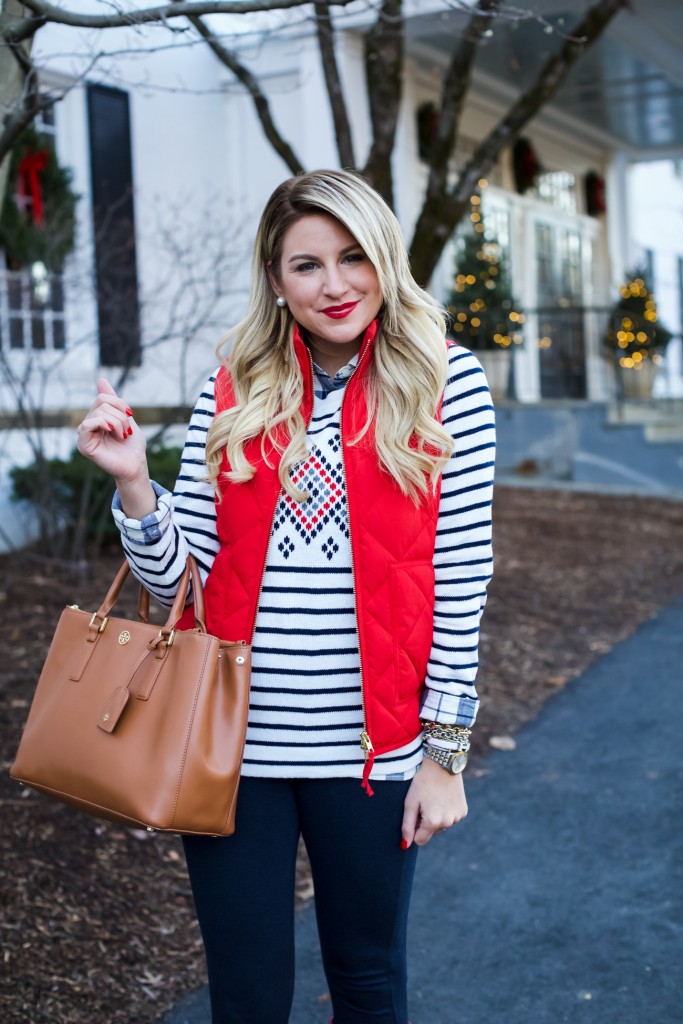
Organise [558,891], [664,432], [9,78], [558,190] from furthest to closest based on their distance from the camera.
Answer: [558,190] < [664,432] < [558,891] < [9,78]

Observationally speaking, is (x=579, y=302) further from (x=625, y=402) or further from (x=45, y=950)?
(x=45, y=950)

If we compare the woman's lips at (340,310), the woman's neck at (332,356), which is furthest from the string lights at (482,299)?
the woman's lips at (340,310)

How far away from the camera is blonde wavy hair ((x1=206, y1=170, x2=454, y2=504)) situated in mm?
1886

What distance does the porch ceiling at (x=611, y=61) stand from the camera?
1038cm

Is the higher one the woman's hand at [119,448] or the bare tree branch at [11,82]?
the bare tree branch at [11,82]

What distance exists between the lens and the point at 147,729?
1801 mm

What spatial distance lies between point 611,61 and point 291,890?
40.1ft

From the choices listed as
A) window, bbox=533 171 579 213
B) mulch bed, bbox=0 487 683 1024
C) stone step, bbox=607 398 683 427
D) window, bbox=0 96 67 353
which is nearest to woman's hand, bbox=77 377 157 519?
mulch bed, bbox=0 487 683 1024

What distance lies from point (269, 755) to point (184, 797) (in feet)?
0.64

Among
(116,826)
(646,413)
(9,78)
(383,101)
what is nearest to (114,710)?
(9,78)

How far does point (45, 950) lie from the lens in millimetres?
3043

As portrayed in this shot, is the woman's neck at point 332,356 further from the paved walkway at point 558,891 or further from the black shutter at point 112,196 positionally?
the black shutter at point 112,196

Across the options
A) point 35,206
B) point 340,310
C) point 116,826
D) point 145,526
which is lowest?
point 116,826

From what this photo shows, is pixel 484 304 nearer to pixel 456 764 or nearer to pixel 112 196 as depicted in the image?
pixel 112 196
